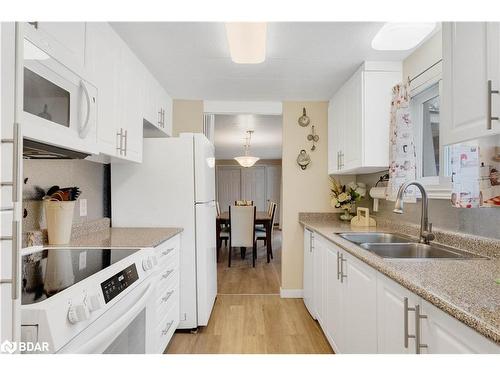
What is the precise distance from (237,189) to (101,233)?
712 centimetres

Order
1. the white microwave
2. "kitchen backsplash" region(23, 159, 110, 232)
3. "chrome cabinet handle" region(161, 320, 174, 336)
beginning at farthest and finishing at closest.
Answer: "chrome cabinet handle" region(161, 320, 174, 336) → "kitchen backsplash" region(23, 159, 110, 232) → the white microwave

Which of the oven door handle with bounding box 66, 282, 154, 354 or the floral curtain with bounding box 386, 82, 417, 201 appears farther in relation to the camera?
the floral curtain with bounding box 386, 82, 417, 201

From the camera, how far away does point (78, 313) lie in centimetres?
92

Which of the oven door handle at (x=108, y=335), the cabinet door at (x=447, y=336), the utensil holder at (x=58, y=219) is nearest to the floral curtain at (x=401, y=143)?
the cabinet door at (x=447, y=336)

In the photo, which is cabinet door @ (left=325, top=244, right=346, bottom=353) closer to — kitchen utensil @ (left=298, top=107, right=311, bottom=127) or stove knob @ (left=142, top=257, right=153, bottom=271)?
stove knob @ (left=142, top=257, right=153, bottom=271)

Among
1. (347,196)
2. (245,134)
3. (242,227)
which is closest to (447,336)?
(347,196)

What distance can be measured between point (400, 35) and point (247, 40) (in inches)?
39.4

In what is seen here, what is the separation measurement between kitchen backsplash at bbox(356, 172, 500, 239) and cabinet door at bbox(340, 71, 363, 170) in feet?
1.68

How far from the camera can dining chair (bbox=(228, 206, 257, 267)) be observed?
463 cm

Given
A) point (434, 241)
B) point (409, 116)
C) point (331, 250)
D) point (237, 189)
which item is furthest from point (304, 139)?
point (237, 189)

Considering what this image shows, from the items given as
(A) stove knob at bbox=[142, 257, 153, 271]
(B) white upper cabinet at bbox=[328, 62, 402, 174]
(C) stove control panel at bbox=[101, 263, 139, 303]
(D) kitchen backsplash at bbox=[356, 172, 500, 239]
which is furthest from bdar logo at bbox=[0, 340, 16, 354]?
(B) white upper cabinet at bbox=[328, 62, 402, 174]

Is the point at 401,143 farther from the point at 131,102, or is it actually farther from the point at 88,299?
the point at 88,299

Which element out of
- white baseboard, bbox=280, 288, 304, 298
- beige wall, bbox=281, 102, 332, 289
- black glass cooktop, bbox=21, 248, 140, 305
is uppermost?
beige wall, bbox=281, 102, 332, 289

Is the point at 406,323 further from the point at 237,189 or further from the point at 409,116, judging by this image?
the point at 237,189
